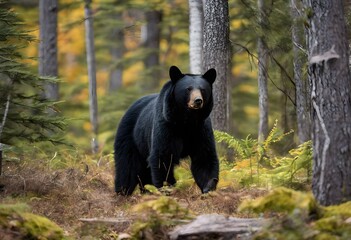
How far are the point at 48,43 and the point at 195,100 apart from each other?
879 cm

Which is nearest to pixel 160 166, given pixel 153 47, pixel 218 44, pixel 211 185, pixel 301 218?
pixel 211 185

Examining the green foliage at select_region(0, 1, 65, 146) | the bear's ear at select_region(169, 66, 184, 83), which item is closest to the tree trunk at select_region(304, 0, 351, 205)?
the bear's ear at select_region(169, 66, 184, 83)

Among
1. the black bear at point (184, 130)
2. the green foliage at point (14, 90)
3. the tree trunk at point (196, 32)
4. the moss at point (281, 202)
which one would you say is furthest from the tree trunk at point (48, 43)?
the moss at point (281, 202)

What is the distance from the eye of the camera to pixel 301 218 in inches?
203

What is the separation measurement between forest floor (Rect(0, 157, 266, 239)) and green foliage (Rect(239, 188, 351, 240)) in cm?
116

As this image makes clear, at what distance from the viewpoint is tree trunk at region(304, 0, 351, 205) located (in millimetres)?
5785

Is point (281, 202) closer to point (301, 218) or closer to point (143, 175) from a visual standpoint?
point (301, 218)

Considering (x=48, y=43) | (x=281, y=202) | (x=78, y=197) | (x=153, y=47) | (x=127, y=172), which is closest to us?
(x=281, y=202)

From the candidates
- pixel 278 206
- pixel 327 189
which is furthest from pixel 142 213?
pixel 327 189

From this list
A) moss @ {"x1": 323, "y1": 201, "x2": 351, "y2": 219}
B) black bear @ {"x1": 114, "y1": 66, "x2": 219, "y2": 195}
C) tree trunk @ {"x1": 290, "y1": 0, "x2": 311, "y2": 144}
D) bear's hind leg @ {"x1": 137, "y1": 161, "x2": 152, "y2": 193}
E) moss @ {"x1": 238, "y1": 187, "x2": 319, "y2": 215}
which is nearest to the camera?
moss @ {"x1": 238, "y1": 187, "x2": 319, "y2": 215}

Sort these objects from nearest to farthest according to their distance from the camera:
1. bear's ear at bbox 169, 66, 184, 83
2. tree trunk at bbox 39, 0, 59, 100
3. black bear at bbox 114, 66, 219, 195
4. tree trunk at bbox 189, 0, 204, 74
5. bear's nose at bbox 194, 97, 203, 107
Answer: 1. bear's nose at bbox 194, 97, 203, 107
2. black bear at bbox 114, 66, 219, 195
3. bear's ear at bbox 169, 66, 184, 83
4. tree trunk at bbox 189, 0, 204, 74
5. tree trunk at bbox 39, 0, 59, 100

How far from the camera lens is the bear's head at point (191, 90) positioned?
27.0 feet

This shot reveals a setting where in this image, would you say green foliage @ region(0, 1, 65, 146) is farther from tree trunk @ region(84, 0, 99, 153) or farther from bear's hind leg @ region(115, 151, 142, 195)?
tree trunk @ region(84, 0, 99, 153)

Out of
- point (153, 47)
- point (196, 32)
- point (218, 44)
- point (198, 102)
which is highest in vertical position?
point (153, 47)
